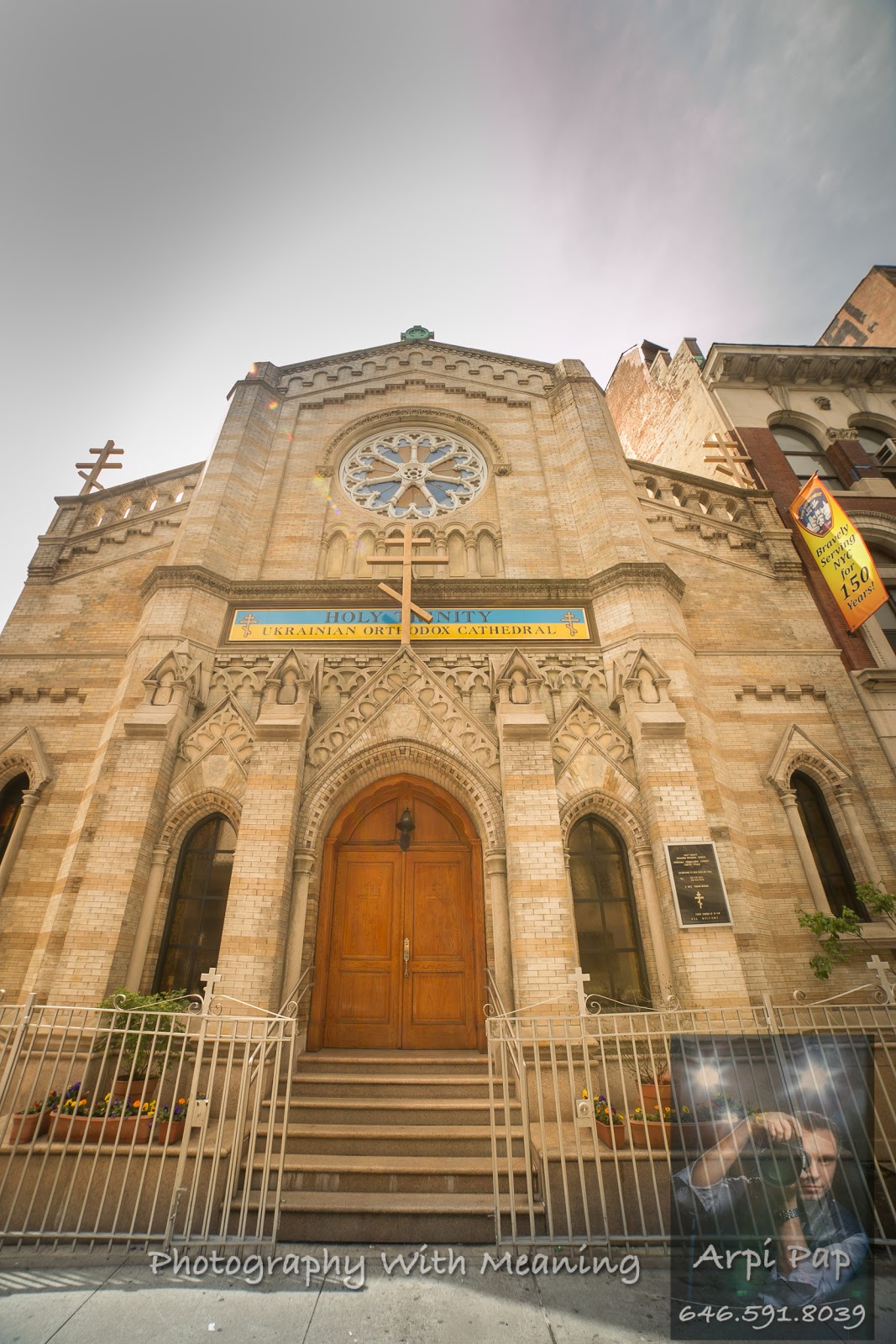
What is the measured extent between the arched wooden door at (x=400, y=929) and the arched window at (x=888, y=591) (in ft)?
32.9

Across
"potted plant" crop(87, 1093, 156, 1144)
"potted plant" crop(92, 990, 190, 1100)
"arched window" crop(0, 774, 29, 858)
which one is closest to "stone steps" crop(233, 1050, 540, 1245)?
"potted plant" crop(87, 1093, 156, 1144)

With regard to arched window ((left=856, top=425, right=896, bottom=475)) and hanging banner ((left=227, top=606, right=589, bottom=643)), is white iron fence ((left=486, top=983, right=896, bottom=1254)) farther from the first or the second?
arched window ((left=856, top=425, right=896, bottom=475))

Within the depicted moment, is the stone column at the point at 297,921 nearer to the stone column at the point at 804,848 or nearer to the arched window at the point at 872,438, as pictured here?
the stone column at the point at 804,848

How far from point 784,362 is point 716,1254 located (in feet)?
64.2

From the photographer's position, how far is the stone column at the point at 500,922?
8.68 metres

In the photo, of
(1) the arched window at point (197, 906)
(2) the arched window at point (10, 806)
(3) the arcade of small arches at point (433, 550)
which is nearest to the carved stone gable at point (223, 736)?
(1) the arched window at point (197, 906)

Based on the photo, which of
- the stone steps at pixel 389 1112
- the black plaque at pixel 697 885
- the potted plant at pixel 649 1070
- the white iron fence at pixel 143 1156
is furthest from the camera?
the black plaque at pixel 697 885

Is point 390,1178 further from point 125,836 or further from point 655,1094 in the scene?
point 125,836

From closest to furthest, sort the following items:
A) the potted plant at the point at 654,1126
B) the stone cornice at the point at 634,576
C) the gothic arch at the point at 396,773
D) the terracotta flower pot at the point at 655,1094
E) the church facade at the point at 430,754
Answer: the potted plant at the point at 654,1126 → the terracotta flower pot at the point at 655,1094 → the church facade at the point at 430,754 → the gothic arch at the point at 396,773 → the stone cornice at the point at 634,576

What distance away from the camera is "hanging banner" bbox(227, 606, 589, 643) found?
11656 millimetres

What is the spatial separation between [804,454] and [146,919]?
1827 centimetres

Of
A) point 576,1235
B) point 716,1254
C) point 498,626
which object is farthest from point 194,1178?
point 498,626

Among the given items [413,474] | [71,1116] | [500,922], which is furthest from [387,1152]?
[413,474]

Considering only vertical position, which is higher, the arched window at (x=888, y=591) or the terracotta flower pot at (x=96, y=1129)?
the arched window at (x=888, y=591)
